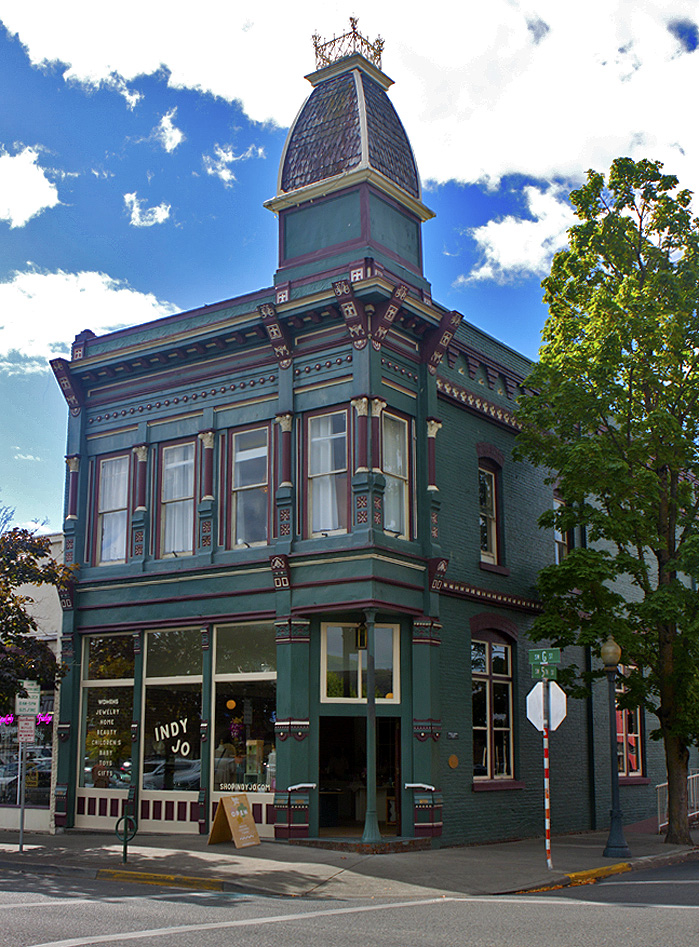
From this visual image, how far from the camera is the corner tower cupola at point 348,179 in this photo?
2014cm

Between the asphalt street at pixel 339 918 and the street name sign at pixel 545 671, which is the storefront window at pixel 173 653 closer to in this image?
the asphalt street at pixel 339 918

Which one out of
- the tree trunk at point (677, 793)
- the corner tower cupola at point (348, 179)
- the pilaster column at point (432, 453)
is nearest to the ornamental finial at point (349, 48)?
the corner tower cupola at point (348, 179)

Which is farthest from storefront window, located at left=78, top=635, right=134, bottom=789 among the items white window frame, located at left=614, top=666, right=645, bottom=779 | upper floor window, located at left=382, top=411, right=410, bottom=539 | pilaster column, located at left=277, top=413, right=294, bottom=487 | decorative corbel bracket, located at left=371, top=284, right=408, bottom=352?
white window frame, located at left=614, top=666, right=645, bottom=779

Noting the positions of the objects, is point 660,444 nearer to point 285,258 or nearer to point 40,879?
point 285,258

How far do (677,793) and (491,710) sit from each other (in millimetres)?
3785

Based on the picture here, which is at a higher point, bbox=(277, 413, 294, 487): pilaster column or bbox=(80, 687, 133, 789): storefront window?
bbox=(277, 413, 294, 487): pilaster column

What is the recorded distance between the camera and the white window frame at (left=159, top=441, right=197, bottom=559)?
20.9m

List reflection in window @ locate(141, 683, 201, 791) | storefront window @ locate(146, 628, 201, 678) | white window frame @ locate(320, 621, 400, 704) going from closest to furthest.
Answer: white window frame @ locate(320, 621, 400, 704)
reflection in window @ locate(141, 683, 201, 791)
storefront window @ locate(146, 628, 201, 678)

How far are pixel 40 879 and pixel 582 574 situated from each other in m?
10.5

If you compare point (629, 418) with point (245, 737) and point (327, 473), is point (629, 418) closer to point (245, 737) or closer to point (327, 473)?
point (327, 473)

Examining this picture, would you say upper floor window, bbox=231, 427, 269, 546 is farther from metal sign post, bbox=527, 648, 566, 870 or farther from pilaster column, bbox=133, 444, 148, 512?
metal sign post, bbox=527, 648, 566, 870

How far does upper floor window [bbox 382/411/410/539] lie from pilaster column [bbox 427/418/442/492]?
1.32 feet

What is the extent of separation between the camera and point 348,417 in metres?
19.0

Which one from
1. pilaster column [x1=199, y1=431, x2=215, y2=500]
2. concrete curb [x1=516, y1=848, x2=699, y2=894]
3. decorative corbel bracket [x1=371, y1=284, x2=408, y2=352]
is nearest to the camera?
concrete curb [x1=516, y1=848, x2=699, y2=894]
